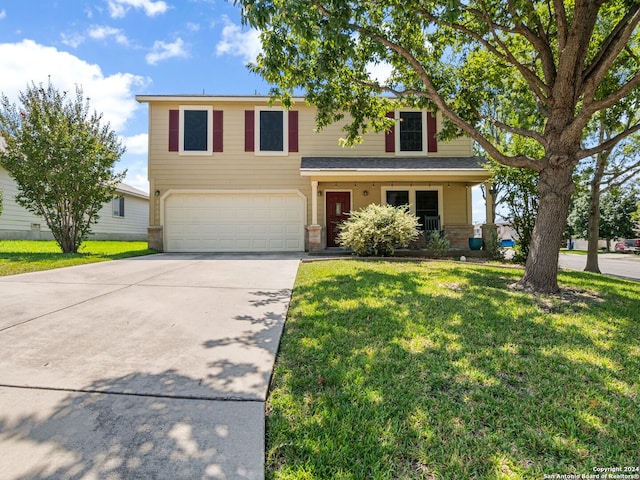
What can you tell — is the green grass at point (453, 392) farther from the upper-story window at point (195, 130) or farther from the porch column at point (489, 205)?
the upper-story window at point (195, 130)

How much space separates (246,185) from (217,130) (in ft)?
7.43

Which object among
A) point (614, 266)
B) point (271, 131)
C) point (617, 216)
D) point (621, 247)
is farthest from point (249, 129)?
point (621, 247)

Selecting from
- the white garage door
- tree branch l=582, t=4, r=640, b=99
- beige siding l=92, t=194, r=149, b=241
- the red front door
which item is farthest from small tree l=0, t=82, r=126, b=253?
tree branch l=582, t=4, r=640, b=99

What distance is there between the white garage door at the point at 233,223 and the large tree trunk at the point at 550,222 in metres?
7.85

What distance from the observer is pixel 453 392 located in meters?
Result: 2.05

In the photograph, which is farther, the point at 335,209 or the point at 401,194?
the point at 335,209

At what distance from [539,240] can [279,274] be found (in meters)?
4.56

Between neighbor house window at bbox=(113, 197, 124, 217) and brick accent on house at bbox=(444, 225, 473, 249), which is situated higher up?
neighbor house window at bbox=(113, 197, 124, 217)

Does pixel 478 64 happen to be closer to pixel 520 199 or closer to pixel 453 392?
pixel 520 199

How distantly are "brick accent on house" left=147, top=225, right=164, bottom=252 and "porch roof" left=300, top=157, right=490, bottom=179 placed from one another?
561 cm

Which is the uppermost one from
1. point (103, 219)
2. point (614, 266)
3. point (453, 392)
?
point (103, 219)

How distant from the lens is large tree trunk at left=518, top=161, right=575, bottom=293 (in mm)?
4656

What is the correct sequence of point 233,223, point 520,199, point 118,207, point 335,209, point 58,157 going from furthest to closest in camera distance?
point 118,207
point 335,209
point 233,223
point 58,157
point 520,199

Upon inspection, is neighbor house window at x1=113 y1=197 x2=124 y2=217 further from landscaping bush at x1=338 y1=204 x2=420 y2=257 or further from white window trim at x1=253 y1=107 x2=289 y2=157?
A: landscaping bush at x1=338 y1=204 x2=420 y2=257
